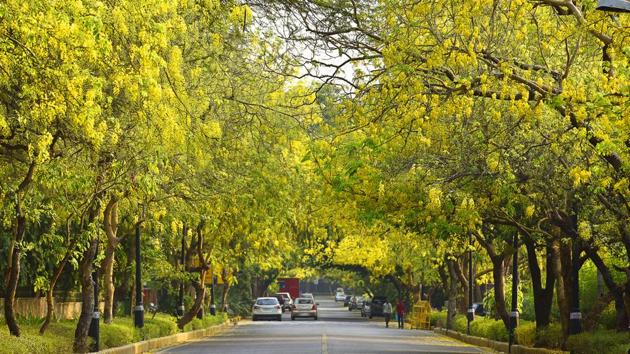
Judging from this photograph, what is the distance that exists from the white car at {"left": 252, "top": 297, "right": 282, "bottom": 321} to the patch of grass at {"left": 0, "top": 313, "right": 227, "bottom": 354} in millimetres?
29007

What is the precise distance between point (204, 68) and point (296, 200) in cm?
891

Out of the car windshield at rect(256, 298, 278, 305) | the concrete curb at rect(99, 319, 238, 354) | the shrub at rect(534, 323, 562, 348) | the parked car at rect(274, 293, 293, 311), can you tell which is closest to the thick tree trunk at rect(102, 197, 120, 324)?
the concrete curb at rect(99, 319, 238, 354)

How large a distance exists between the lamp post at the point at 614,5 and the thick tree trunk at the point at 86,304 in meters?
18.0

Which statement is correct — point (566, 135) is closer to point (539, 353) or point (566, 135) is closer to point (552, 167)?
point (552, 167)

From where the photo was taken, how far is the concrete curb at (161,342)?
32.2m

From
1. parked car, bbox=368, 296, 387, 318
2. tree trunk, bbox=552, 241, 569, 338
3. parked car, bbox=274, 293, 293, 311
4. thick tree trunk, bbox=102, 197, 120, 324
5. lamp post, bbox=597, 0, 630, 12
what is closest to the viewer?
lamp post, bbox=597, 0, 630, 12

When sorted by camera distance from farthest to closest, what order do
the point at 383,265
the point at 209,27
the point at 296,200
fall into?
the point at 383,265 → the point at 296,200 → the point at 209,27

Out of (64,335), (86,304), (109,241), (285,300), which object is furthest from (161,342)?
A: (285,300)

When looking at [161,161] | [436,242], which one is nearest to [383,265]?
[436,242]

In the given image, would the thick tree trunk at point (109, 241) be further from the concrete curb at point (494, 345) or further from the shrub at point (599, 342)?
the concrete curb at point (494, 345)

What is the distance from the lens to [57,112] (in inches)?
640

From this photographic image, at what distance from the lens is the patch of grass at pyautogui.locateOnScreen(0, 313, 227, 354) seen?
80.1 feet

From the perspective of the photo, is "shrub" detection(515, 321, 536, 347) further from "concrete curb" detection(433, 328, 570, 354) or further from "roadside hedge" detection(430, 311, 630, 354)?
"concrete curb" detection(433, 328, 570, 354)

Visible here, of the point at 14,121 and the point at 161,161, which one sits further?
the point at 161,161
